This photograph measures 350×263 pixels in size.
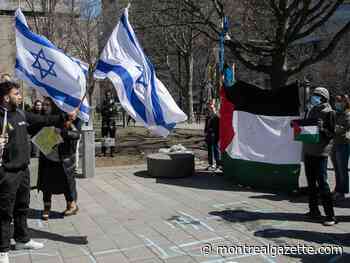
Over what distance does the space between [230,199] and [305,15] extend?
27.0ft

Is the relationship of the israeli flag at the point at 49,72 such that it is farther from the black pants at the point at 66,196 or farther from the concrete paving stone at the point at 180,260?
the concrete paving stone at the point at 180,260

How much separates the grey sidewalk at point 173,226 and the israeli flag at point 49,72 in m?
1.86

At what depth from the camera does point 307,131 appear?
250 inches

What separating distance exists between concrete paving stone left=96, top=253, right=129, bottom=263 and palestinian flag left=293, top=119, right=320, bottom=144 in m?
3.07

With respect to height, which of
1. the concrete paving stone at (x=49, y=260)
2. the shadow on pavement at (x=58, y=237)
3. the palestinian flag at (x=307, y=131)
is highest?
the palestinian flag at (x=307, y=131)

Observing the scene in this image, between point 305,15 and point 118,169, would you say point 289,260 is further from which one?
point 305,15

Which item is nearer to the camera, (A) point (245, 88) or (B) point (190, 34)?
(A) point (245, 88)

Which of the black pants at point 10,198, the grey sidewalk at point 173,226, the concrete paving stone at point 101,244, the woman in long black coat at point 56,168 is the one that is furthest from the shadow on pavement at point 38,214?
the black pants at point 10,198

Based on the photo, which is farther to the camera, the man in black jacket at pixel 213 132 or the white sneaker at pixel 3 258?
the man in black jacket at pixel 213 132

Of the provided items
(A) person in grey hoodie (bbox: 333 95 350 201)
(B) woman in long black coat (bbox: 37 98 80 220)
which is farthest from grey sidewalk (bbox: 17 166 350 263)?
(A) person in grey hoodie (bbox: 333 95 350 201)

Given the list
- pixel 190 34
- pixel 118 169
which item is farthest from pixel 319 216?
pixel 190 34

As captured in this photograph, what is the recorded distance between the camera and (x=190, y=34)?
1033 inches

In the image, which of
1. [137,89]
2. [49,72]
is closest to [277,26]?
[137,89]

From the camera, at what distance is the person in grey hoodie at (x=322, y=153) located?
626 centimetres
